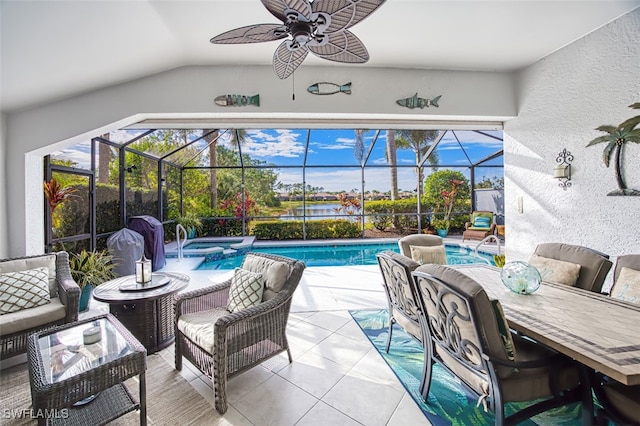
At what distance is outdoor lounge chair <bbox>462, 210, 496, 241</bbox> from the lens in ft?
28.0

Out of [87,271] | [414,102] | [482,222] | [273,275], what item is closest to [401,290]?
[273,275]

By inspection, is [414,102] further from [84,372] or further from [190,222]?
[190,222]

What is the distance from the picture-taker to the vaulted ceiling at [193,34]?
7.38 feet

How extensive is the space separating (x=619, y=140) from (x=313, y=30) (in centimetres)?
344

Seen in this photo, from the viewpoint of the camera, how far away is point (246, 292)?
2.37m

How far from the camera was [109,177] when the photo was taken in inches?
195

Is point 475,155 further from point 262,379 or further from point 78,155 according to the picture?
point 78,155

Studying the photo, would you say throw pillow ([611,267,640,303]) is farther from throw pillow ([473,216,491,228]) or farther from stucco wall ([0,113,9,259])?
throw pillow ([473,216,491,228])

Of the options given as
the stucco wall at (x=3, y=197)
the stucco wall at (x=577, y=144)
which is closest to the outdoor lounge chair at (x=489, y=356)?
the stucco wall at (x=577, y=144)

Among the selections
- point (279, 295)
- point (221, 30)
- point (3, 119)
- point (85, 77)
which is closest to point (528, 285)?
point (279, 295)

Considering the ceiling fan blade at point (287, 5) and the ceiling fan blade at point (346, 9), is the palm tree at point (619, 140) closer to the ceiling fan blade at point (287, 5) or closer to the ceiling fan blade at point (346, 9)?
the ceiling fan blade at point (346, 9)

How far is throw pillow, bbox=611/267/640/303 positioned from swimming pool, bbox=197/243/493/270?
4769mm

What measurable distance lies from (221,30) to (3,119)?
2.77m

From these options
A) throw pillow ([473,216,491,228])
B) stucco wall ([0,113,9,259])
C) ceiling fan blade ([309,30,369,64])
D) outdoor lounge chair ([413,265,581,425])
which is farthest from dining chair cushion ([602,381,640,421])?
throw pillow ([473,216,491,228])
